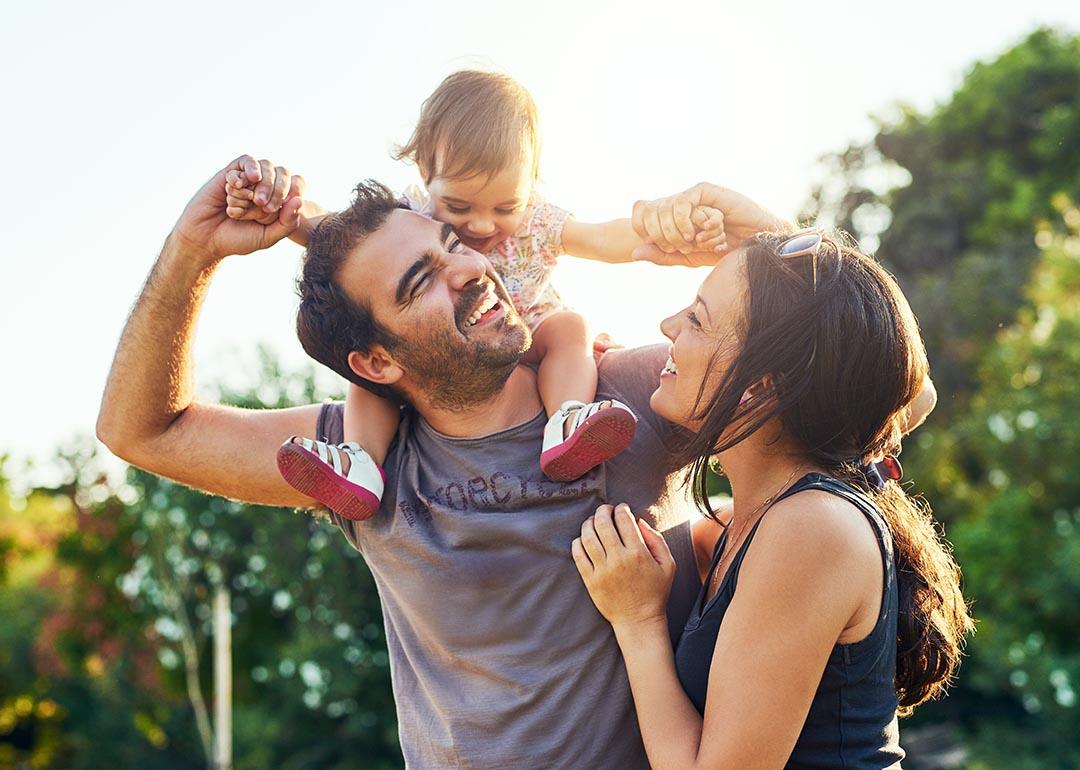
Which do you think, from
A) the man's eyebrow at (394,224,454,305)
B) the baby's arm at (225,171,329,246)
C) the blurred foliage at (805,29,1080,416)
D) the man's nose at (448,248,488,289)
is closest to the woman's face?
the man's nose at (448,248,488,289)

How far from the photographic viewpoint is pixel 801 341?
7.49 feet

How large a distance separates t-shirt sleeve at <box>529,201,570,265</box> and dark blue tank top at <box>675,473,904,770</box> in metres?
1.21

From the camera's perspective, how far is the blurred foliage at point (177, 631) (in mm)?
21125

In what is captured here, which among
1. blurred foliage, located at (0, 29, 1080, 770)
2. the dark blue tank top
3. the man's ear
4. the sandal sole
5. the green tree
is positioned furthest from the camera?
blurred foliage, located at (0, 29, 1080, 770)

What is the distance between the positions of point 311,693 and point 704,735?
2011 centimetres

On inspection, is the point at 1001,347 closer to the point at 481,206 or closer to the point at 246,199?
the point at 481,206

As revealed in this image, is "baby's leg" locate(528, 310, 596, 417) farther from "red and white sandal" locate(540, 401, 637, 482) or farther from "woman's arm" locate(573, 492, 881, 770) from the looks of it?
"woman's arm" locate(573, 492, 881, 770)

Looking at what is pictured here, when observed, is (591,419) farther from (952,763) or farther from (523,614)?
(952,763)

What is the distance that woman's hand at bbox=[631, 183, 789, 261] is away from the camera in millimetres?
2660

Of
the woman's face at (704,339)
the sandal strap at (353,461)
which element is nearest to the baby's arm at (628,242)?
the woman's face at (704,339)

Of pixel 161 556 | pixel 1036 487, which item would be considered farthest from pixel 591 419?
pixel 161 556

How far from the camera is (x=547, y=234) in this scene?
3262 mm

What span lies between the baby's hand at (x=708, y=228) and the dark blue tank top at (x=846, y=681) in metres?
0.63

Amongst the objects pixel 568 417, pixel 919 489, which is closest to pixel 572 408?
pixel 568 417
